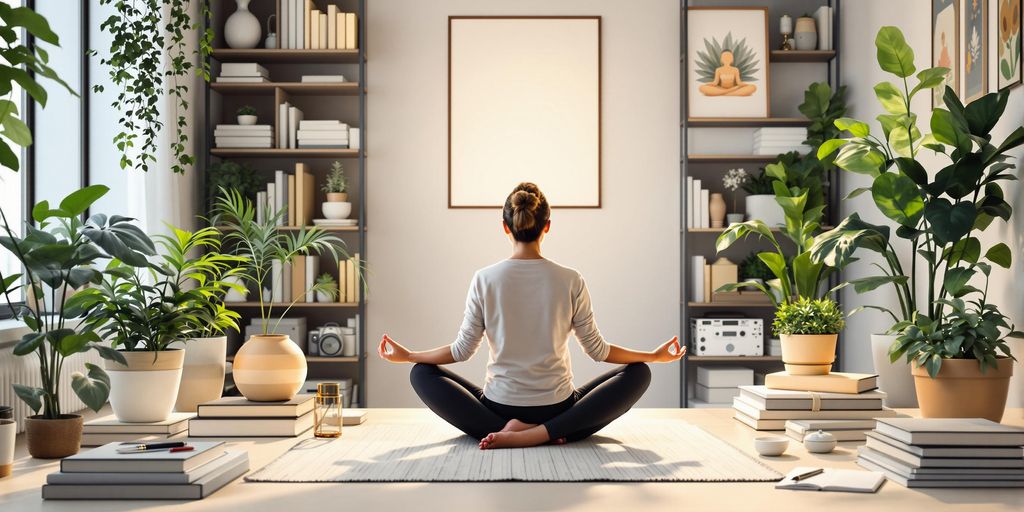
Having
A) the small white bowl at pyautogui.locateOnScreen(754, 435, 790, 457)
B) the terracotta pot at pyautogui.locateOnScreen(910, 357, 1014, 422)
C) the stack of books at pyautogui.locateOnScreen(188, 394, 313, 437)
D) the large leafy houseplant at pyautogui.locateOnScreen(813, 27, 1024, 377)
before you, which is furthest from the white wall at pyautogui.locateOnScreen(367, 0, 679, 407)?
the small white bowl at pyautogui.locateOnScreen(754, 435, 790, 457)

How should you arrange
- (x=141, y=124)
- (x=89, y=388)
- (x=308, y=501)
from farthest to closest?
(x=141, y=124)
(x=89, y=388)
(x=308, y=501)

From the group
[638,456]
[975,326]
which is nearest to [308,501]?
[638,456]

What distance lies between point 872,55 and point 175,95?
363cm

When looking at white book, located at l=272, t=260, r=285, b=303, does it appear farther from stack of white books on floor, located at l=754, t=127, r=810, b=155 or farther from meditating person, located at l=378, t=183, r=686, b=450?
stack of white books on floor, located at l=754, t=127, r=810, b=155

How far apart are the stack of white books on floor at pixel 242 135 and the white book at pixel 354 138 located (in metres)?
0.45

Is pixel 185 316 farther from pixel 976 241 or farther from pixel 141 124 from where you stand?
pixel 976 241

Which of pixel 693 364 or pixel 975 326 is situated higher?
pixel 975 326

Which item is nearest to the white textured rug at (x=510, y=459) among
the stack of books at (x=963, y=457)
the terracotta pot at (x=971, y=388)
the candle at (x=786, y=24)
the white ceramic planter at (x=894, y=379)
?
the stack of books at (x=963, y=457)

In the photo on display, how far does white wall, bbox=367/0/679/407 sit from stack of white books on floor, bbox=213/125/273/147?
63 cm

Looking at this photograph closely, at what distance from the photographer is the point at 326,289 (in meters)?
5.05

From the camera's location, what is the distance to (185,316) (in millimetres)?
2949

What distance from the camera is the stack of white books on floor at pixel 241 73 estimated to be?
5.15 meters

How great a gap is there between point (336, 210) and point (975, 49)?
3.28 meters

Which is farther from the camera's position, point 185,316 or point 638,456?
point 185,316
